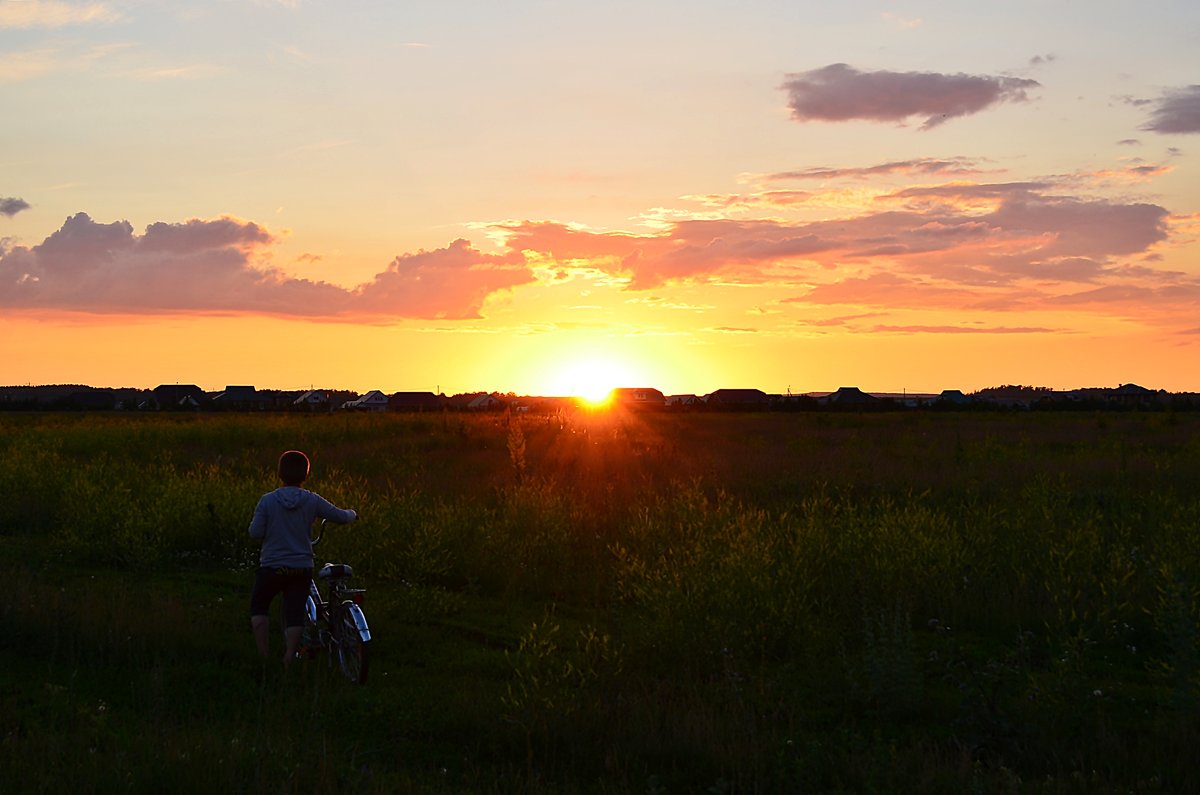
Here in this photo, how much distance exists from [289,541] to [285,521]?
0.53ft

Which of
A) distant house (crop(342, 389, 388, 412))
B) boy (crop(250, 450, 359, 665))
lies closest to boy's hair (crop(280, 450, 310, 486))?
boy (crop(250, 450, 359, 665))

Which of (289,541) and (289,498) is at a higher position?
(289,498)

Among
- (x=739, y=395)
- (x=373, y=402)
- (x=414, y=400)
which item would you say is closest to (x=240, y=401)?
(x=373, y=402)

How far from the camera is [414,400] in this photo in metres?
124

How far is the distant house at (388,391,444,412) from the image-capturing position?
115m

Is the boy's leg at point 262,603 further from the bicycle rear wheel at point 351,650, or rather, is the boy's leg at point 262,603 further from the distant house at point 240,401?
the distant house at point 240,401

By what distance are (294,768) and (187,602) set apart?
5424mm

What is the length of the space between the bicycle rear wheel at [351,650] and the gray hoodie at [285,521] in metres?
0.60

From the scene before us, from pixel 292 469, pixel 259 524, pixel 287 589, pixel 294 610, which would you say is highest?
pixel 292 469

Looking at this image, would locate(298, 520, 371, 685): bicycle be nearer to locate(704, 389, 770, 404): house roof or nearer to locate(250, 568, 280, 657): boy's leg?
locate(250, 568, 280, 657): boy's leg

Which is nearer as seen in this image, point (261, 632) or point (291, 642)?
point (291, 642)

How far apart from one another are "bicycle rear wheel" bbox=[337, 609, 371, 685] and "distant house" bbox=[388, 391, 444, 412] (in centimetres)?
10564

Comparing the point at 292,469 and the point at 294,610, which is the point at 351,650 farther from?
the point at 292,469

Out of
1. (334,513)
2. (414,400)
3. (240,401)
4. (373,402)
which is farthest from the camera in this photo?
(414,400)
